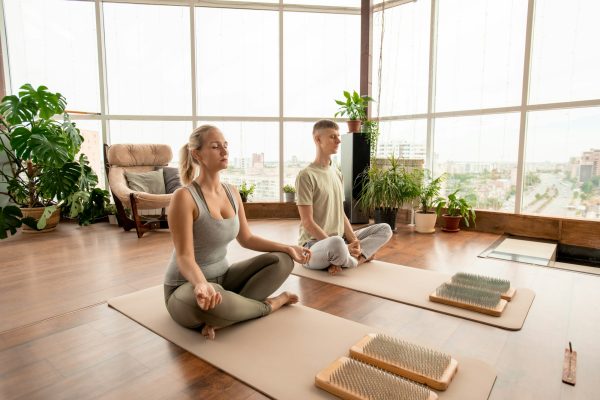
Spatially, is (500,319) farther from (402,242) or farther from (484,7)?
(484,7)

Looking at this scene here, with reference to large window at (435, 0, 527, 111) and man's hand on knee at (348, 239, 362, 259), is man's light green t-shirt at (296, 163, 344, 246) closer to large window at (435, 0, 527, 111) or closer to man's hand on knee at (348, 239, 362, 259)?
man's hand on knee at (348, 239, 362, 259)

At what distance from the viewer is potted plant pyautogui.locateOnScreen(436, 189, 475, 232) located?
4.03 metres

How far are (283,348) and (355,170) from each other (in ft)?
10.3

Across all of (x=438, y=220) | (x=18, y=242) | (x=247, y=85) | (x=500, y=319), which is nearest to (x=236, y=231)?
(x=500, y=319)

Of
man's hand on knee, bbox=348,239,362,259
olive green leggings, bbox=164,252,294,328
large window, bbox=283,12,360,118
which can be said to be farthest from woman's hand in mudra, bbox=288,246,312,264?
large window, bbox=283,12,360,118

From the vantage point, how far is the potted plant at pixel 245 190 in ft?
16.2

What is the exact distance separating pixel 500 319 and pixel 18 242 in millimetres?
4062

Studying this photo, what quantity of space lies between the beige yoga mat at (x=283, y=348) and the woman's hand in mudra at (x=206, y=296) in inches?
9.9

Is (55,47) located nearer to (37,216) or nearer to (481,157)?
(37,216)

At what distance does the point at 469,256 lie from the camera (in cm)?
307

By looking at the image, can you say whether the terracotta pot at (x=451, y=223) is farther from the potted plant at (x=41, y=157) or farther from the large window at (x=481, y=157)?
the potted plant at (x=41, y=157)

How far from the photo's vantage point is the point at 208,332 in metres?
1.60

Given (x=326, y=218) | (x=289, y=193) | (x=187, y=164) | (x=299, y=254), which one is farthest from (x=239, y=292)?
(x=289, y=193)

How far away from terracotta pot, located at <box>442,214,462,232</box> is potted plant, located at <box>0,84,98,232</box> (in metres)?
3.95
